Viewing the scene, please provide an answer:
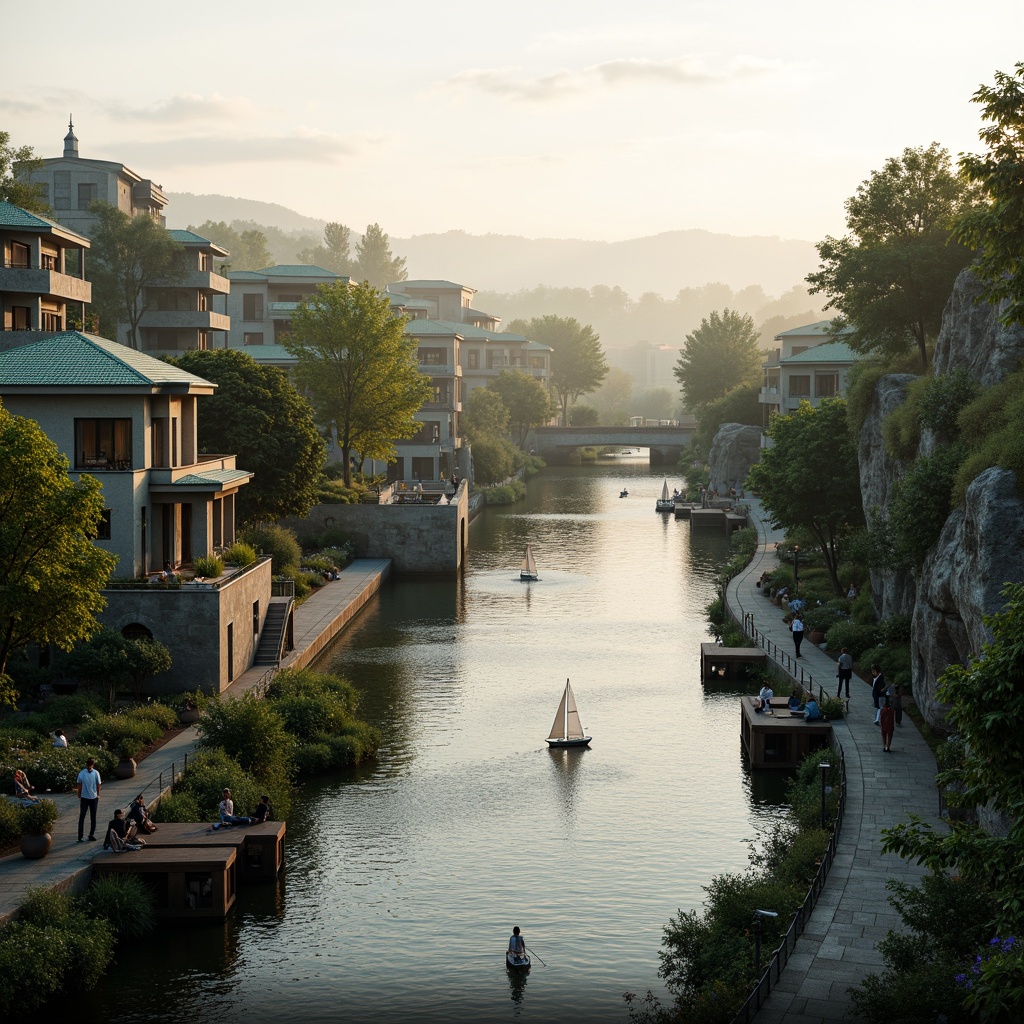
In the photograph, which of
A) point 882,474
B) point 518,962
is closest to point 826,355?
point 882,474

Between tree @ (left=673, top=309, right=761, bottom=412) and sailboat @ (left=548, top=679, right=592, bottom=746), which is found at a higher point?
tree @ (left=673, top=309, right=761, bottom=412)

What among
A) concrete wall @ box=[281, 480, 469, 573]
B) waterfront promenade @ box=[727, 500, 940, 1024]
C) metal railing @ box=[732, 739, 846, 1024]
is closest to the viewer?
metal railing @ box=[732, 739, 846, 1024]

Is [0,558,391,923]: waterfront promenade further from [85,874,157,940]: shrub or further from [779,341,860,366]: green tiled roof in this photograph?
[779,341,860,366]: green tiled roof

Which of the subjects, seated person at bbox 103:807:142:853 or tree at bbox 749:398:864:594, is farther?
tree at bbox 749:398:864:594

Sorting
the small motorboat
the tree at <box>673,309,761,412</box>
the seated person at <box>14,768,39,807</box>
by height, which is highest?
the tree at <box>673,309,761,412</box>

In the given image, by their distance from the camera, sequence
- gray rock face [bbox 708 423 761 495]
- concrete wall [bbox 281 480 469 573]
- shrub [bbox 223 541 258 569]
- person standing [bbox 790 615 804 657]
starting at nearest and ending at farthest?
shrub [bbox 223 541 258 569] → person standing [bbox 790 615 804 657] → concrete wall [bbox 281 480 469 573] → gray rock face [bbox 708 423 761 495]

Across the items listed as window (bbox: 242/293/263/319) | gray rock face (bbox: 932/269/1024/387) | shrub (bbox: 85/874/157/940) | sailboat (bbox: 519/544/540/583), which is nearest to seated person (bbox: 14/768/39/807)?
shrub (bbox: 85/874/157/940)

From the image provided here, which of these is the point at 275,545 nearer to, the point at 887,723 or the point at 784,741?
the point at 784,741
